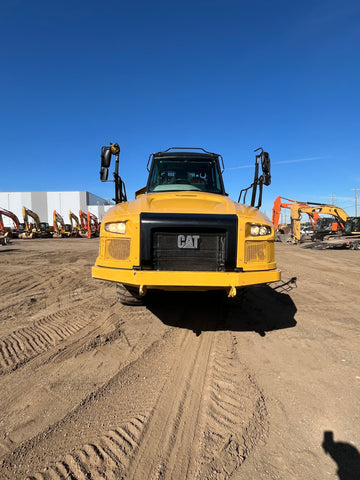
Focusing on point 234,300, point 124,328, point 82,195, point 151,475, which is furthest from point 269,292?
point 82,195

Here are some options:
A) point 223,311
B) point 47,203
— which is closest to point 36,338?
point 223,311

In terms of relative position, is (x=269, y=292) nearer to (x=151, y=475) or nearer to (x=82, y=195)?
(x=151, y=475)

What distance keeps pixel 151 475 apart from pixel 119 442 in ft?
1.08

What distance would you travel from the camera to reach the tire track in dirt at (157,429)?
164 centimetres

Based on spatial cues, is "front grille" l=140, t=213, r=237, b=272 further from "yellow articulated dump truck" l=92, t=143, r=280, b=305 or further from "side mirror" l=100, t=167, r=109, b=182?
"side mirror" l=100, t=167, r=109, b=182

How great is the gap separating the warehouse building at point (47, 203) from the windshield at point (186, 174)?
188 feet

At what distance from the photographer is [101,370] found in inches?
105

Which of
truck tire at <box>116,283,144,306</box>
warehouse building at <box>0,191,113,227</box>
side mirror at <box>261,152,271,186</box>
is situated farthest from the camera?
warehouse building at <box>0,191,113,227</box>

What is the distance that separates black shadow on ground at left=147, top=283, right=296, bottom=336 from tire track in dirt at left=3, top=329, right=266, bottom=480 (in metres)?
1.13

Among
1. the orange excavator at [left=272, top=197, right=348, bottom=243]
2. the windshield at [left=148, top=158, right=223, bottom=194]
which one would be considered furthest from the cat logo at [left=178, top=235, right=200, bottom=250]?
the orange excavator at [left=272, top=197, right=348, bottom=243]

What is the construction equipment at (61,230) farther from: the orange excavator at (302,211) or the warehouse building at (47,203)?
the warehouse building at (47,203)

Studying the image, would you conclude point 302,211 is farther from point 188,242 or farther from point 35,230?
point 35,230

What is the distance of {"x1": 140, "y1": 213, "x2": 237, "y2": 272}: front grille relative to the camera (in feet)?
9.37

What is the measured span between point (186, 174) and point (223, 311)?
2.32 meters
